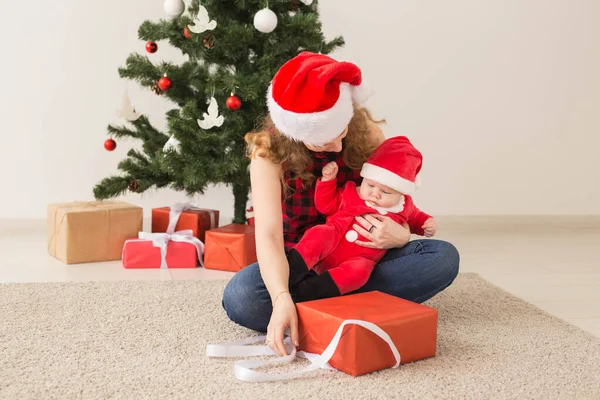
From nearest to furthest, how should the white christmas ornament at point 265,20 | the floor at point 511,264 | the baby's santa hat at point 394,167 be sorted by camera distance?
the baby's santa hat at point 394,167 → the floor at point 511,264 → the white christmas ornament at point 265,20

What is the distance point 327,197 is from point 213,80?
2.82ft

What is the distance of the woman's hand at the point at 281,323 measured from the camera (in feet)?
4.71

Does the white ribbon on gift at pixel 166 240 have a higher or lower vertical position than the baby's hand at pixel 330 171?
lower

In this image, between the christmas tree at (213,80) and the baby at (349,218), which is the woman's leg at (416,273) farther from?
the christmas tree at (213,80)

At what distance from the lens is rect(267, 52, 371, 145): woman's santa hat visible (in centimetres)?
148

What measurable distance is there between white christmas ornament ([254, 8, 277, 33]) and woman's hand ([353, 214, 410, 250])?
86 centimetres

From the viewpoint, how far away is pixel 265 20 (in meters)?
2.29

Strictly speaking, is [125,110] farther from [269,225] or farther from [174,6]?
[269,225]

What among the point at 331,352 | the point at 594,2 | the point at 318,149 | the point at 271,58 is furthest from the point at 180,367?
the point at 594,2

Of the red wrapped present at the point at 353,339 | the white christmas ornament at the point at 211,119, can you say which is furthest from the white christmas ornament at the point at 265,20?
the red wrapped present at the point at 353,339

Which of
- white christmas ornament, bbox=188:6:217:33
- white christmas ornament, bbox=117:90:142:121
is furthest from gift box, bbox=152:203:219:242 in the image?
white christmas ornament, bbox=188:6:217:33

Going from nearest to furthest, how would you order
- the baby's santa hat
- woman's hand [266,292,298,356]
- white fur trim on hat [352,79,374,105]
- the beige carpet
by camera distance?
the beige carpet → woman's hand [266,292,298,356] → white fur trim on hat [352,79,374,105] → the baby's santa hat

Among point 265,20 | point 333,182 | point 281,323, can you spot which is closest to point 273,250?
point 281,323

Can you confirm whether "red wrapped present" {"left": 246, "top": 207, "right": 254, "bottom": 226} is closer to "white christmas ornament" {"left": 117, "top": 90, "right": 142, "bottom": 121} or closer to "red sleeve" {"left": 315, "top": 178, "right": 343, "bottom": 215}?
"white christmas ornament" {"left": 117, "top": 90, "right": 142, "bottom": 121}
